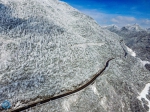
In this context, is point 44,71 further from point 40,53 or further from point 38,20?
point 38,20

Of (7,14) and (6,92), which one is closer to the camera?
(6,92)

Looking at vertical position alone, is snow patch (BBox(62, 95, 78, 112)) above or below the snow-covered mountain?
below

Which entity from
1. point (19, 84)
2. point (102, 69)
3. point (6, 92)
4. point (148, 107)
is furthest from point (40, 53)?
point (148, 107)

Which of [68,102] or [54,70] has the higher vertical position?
[54,70]

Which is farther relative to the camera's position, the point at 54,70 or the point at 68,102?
the point at 54,70

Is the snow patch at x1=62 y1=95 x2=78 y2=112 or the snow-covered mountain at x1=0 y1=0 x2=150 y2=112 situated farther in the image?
the snow-covered mountain at x1=0 y1=0 x2=150 y2=112

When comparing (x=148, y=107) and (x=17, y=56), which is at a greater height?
(x=17, y=56)

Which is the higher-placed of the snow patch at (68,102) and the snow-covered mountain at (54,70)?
the snow-covered mountain at (54,70)

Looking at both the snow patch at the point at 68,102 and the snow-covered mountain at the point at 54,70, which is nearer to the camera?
the snow patch at the point at 68,102
